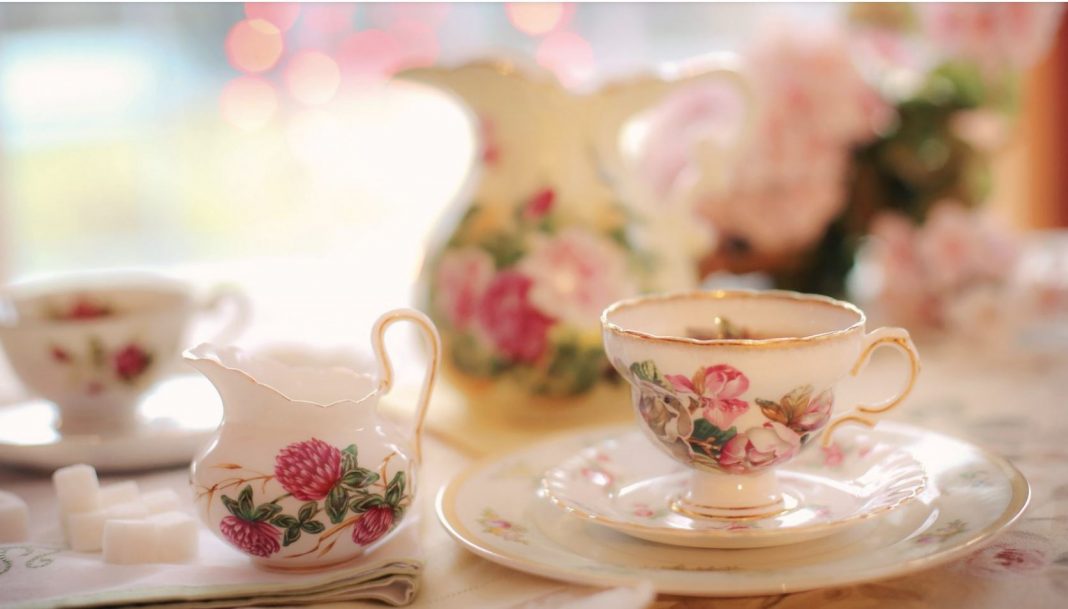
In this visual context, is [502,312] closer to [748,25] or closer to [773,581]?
[773,581]

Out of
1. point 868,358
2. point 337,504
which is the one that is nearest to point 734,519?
point 868,358

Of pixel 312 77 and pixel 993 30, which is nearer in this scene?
pixel 993 30

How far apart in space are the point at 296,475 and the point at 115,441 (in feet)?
1.06

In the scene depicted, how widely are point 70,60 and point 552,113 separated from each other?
243 cm

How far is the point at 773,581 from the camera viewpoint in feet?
1.88

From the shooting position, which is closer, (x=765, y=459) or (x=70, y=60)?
(x=765, y=459)

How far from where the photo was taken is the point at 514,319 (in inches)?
38.3

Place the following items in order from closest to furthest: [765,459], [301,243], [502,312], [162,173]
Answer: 1. [765,459]
2. [502,312]
3. [162,173]
4. [301,243]

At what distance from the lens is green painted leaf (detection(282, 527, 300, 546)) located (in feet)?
2.08

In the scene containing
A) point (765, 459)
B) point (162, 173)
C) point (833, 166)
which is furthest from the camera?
point (162, 173)

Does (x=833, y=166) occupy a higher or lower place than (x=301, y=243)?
higher

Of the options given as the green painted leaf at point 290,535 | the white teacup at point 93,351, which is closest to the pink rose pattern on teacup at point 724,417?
the green painted leaf at point 290,535

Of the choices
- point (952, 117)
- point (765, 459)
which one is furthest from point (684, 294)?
point (952, 117)

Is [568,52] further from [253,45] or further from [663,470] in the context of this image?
[663,470]
